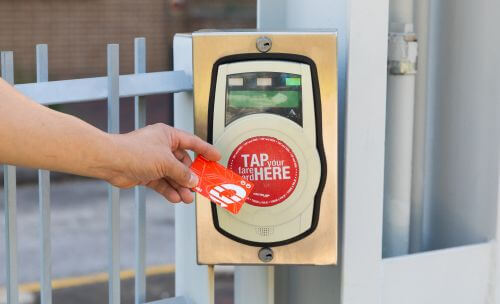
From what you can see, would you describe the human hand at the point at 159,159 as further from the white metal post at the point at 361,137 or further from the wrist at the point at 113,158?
the white metal post at the point at 361,137

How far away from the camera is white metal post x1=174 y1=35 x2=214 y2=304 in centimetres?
219

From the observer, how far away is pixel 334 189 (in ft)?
6.64

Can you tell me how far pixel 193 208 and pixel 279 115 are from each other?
403 millimetres

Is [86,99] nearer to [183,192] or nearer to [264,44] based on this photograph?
[183,192]

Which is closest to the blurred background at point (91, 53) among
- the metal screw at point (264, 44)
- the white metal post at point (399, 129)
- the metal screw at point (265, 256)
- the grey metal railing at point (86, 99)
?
the white metal post at point (399, 129)

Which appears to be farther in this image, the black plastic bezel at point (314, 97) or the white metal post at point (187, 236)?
the white metal post at point (187, 236)

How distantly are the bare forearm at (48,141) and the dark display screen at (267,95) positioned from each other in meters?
0.35

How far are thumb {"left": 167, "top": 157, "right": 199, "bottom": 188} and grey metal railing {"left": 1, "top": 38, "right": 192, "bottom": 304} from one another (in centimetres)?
26

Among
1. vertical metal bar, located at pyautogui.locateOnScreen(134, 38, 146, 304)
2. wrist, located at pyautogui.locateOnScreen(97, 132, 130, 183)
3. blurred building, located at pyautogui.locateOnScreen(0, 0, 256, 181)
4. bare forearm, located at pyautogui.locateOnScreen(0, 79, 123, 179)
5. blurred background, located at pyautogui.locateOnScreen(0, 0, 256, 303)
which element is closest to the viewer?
bare forearm, located at pyautogui.locateOnScreen(0, 79, 123, 179)

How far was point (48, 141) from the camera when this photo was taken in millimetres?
1637

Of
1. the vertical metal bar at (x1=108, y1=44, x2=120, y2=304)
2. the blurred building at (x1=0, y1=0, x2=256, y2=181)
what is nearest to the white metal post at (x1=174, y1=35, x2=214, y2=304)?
the vertical metal bar at (x1=108, y1=44, x2=120, y2=304)

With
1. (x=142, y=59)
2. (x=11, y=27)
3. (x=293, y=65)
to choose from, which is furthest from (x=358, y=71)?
(x=11, y=27)

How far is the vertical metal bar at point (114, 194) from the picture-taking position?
2023mm

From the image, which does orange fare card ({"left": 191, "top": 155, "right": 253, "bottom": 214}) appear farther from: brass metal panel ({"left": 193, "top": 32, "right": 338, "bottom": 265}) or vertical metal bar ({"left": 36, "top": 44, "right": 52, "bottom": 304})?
vertical metal bar ({"left": 36, "top": 44, "right": 52, "bottom": 304})
